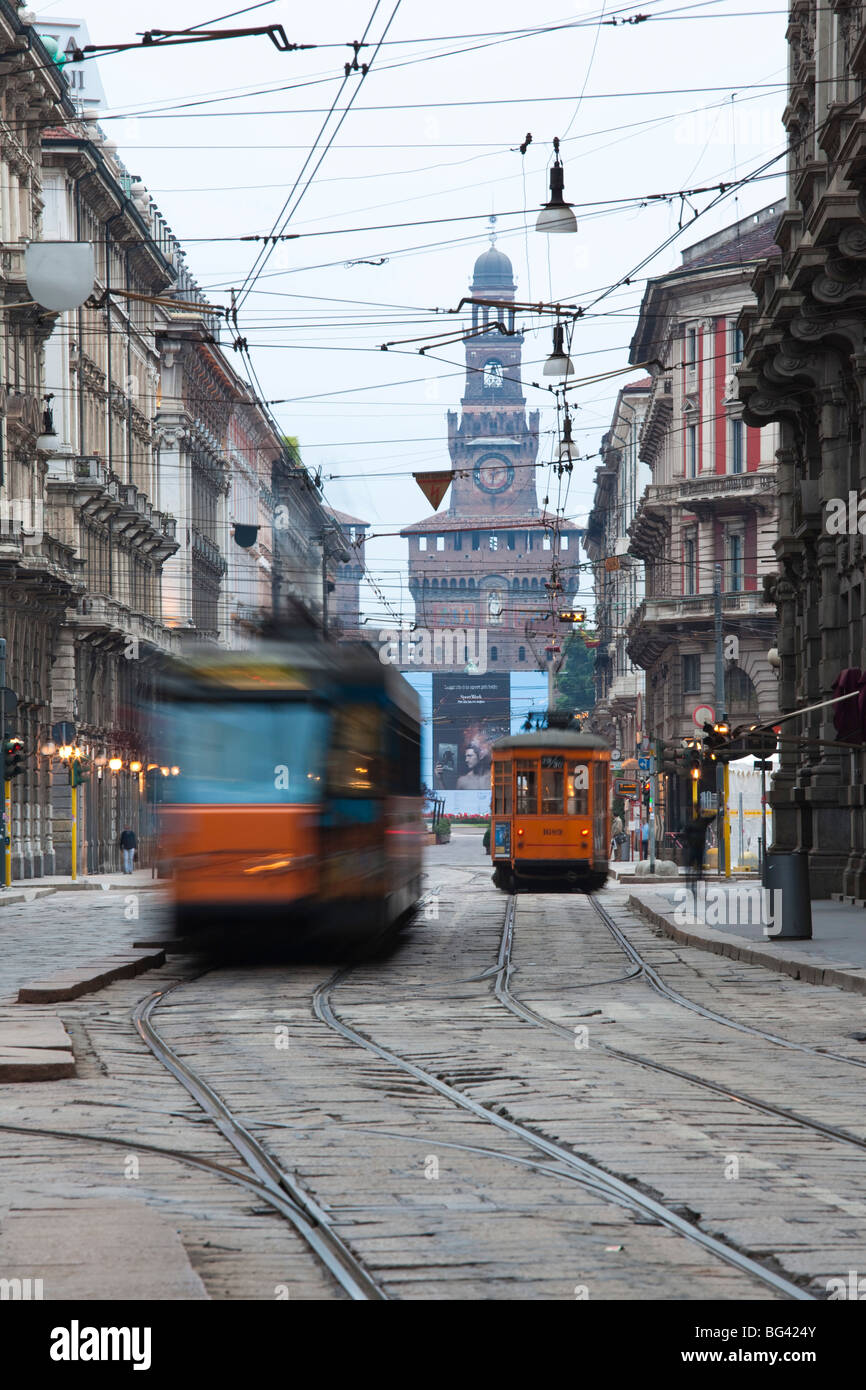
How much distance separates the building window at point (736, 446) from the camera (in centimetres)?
5941

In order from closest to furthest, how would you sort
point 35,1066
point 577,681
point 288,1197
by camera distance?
point 288,1197
point 35,1066
point 577,681

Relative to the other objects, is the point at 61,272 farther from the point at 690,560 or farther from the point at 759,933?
the point at 690,560

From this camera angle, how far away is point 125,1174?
24.5 ft

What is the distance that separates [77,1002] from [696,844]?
19697 mm

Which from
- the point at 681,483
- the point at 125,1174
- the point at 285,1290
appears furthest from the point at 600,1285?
the point at 681,483

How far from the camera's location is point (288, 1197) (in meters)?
6.96

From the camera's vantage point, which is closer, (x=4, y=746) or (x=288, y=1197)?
(x=288, y=1197)

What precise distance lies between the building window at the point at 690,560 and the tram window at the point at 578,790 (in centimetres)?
2784

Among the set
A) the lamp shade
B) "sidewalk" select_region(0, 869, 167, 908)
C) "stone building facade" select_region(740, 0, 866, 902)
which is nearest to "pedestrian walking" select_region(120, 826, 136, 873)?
"sidewalk" select_region(0, 869, 167, 908)

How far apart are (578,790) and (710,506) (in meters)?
27.3

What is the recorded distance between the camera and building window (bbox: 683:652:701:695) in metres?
60.3

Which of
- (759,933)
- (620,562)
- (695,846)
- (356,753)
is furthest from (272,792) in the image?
(620,562)

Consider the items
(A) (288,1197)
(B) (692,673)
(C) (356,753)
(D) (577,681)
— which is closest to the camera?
(A) (288,1197)
